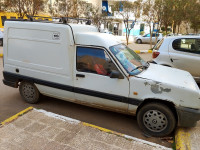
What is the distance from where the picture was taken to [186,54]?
5.42 meters

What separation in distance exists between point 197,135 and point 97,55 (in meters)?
2.34

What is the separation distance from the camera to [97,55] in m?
3.46

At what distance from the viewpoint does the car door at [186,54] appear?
5.35m

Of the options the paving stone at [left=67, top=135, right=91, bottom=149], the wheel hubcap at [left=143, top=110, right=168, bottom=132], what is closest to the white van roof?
the wheel hubcap at [left=143, top=110, right=168, bottom=132]

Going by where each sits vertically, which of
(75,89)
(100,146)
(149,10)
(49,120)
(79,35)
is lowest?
(100,146)

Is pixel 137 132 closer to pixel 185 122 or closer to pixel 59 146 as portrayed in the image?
pixel 185 122

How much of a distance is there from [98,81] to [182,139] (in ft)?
5.84

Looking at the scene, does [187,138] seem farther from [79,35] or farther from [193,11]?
[193,11]

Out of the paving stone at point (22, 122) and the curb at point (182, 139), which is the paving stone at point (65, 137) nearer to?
the paving stone at point (22, 122)

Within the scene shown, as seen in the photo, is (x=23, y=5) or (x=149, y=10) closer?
(x=23, y=5)

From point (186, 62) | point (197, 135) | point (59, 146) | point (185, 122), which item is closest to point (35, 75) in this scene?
point (59, 146)

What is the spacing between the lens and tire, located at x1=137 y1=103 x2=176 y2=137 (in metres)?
3.12

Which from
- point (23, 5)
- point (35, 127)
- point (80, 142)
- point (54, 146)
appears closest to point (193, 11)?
point (23, 5)

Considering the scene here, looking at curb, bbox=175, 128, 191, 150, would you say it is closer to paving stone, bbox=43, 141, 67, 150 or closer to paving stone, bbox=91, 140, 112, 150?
paving stone, bbox=91, 140, 112, 150
